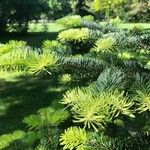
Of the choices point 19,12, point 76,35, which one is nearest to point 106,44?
point 76,35

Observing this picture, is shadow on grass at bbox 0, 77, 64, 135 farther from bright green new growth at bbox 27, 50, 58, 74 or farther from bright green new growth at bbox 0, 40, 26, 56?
bright green new growth at bbox 27, 50, 58, 74

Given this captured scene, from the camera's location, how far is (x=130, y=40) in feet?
6.96

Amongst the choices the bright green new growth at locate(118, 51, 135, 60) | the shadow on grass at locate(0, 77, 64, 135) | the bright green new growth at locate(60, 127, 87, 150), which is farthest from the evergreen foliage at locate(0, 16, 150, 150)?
the shadow on grass at locate(0, 77, 64, 135)

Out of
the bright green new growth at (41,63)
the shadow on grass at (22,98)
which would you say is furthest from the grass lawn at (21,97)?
the bright green new growth at (41,63)

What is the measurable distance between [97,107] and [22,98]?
1014 cm

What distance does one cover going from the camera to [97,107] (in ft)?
4.03

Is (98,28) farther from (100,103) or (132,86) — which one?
(100,103)

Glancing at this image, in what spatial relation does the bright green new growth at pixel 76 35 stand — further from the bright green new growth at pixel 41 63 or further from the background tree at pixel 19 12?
the background tree at pixel 19 12

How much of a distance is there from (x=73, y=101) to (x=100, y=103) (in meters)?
0.12

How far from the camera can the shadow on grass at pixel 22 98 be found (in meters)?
9.12

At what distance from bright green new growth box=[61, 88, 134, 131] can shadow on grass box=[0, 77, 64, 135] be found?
701 centimetres

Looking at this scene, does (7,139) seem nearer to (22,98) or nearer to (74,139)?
(74,139)

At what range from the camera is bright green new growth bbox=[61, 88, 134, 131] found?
120 centimetres

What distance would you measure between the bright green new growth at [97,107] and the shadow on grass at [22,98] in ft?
23.0
